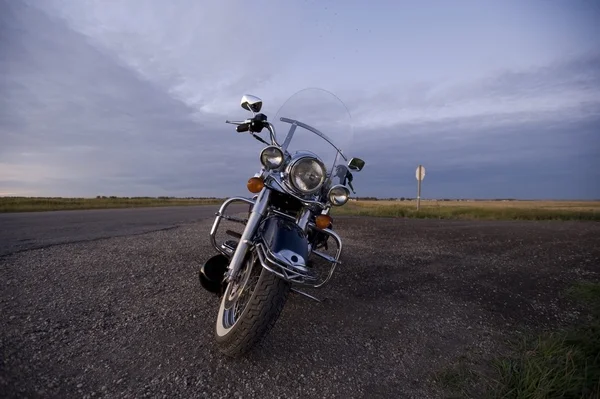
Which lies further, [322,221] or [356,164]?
[356,164]

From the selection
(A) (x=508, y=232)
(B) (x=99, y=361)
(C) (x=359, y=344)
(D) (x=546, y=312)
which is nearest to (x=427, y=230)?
(A) (x=508, y=232)

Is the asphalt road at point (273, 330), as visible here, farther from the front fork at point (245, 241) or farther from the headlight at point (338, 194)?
the headlight at point (338, 194)

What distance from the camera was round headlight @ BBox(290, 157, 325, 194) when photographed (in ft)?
9.72

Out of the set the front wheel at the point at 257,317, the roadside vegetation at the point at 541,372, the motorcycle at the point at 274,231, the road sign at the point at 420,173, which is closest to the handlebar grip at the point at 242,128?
the motorcycle at the point at 274,231

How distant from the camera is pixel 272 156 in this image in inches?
121

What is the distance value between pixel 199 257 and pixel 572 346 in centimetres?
477

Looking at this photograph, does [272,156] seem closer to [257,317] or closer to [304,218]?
[304,218]

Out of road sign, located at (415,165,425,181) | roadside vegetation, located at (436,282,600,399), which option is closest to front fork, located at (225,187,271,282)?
roadside vegetation, located at (436,282,600,399)

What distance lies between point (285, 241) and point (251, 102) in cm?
136

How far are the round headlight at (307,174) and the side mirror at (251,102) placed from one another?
0.78 meters

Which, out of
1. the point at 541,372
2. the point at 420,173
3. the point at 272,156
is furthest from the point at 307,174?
the point at 420,173

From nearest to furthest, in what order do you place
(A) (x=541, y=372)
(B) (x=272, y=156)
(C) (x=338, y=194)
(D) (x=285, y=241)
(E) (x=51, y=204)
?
(A) (x=541, y=372) < (D) (x=285, y=241) < (B) (x=272, y=156) < (C) (x=338, y=194) < (E) (x=51, y=204)

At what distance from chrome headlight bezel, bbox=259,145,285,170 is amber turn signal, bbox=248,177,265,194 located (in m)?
0.14

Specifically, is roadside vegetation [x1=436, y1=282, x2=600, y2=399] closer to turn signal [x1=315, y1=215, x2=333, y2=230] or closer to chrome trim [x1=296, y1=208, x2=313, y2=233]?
turn signal [x1=315, y1=215, x2=333, y2=230]
